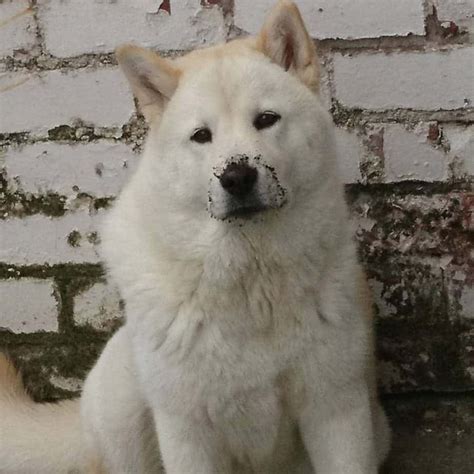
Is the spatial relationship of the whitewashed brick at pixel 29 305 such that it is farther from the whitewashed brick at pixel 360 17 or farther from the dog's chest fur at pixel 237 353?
the whitewashed brick at pixel 360 17

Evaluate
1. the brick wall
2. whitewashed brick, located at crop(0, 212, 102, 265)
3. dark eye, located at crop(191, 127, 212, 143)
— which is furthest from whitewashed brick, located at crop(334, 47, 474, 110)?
whitewashed brick, located at crop(0, 212, 102, 265)

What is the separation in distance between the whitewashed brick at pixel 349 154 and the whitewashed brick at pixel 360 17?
0.30 metres

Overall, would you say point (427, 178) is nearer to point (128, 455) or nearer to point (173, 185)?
point (173, 185)

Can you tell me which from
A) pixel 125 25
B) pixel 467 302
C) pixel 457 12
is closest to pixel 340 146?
pixel 457 12

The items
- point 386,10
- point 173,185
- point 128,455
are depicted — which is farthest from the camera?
point 386,10

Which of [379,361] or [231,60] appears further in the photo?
[379,361]

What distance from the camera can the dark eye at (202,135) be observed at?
83.6 inches

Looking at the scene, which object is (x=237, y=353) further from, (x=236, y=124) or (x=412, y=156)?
(x=412, y=156)

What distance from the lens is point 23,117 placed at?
118 inches

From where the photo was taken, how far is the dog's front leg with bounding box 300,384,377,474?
7.34 feet

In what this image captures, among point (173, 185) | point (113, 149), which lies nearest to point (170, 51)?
point (113, 149)

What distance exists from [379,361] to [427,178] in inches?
24.4

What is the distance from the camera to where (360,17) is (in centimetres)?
276

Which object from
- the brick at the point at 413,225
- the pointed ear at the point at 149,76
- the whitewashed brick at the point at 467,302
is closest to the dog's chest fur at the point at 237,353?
the pointed ear at the point at 149,76
